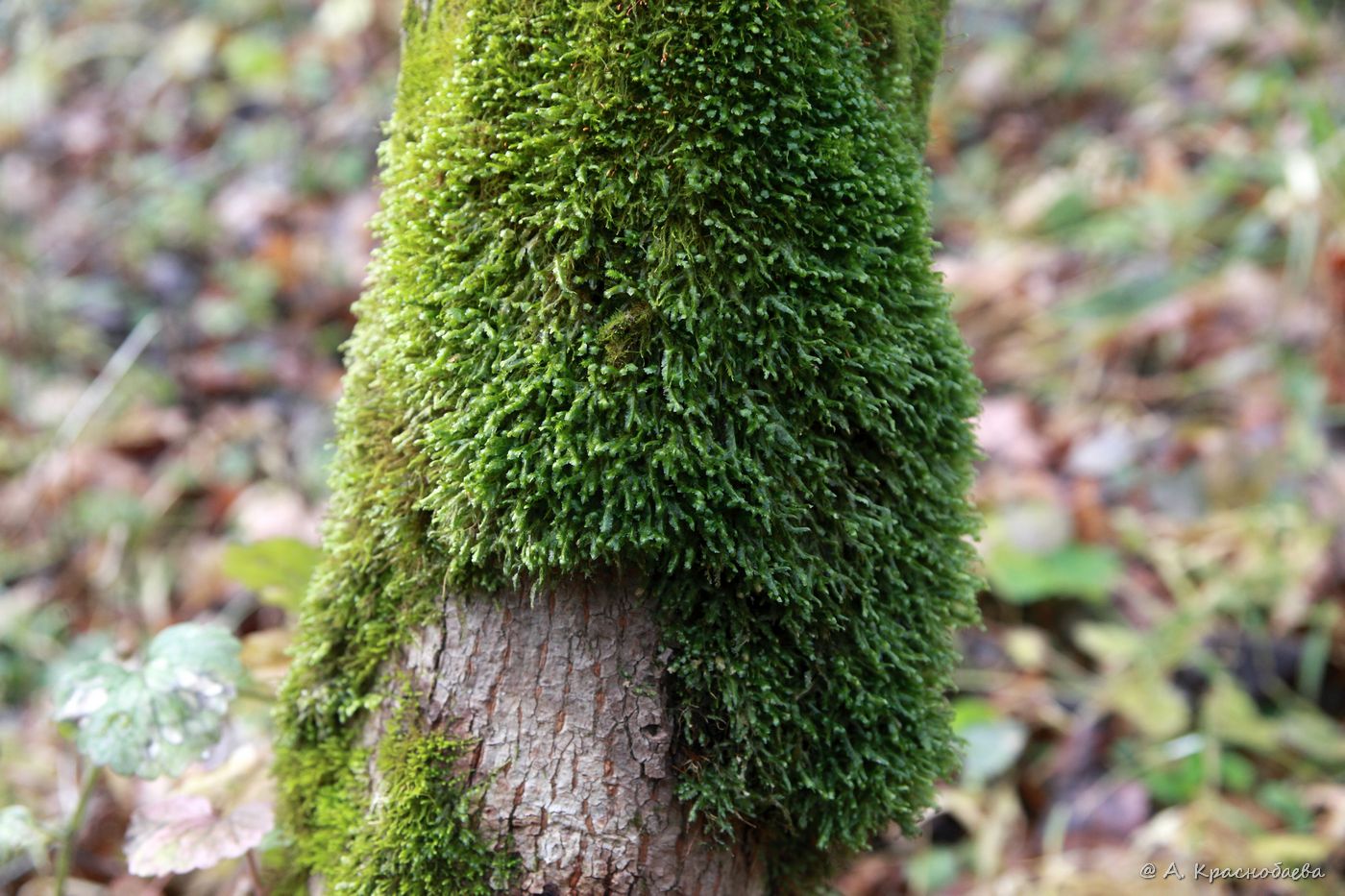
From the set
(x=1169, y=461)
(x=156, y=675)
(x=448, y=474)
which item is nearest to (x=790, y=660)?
(x=448, y=474)

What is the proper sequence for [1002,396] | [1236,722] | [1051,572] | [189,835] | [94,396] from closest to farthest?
[189,835] → [1236,722] → [1051,572] → [94,396] → [1002,396]

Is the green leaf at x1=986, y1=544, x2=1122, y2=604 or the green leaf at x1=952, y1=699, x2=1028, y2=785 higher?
the green leaf at x1=986, y1=544, x2=1122, y2=604

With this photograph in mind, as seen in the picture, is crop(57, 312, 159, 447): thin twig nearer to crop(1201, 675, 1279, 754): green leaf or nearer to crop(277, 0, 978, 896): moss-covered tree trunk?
crop(277, 0, 978, 896): moss-covered tree trunk

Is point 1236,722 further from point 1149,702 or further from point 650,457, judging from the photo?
point 650,457

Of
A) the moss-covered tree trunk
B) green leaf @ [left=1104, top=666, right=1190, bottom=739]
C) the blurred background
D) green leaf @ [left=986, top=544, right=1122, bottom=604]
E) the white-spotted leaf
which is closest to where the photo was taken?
the moss-covered tree trunk

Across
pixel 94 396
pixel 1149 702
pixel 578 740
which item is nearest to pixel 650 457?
pixel 578 740

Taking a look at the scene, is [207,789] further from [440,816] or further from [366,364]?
[366,364]

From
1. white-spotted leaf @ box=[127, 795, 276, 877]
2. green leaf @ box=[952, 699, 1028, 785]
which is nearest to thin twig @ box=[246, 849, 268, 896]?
white-spotted leaf @ box=[127, 795, 276, 877]
